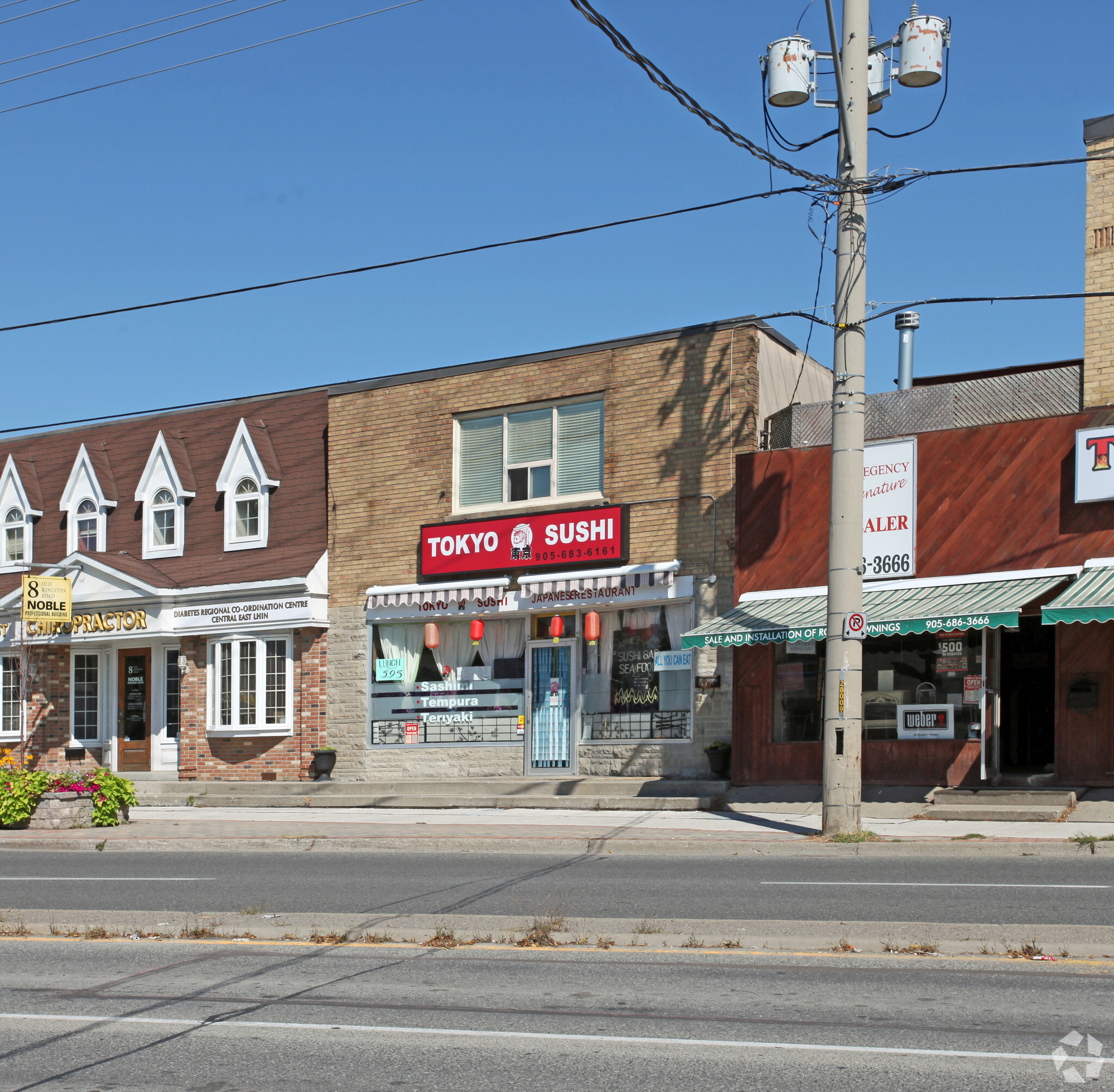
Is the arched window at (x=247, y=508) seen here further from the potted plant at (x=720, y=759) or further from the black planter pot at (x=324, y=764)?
the potted plant at (x=720, y=759)

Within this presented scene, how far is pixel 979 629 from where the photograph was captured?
63.2 ft

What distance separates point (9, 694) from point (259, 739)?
7.21 meters

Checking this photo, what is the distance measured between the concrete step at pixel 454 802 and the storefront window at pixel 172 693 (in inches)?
87.3

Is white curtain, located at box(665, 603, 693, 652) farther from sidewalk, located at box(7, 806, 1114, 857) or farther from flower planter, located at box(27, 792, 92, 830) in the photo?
flower planter, located at box(27, 792, 92, 830)

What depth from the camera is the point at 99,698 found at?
28.9m

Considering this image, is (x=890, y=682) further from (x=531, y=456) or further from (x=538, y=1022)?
(x=538, y=1022)

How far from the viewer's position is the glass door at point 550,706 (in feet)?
76.2

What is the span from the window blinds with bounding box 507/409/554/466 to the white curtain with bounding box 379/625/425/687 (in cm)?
363

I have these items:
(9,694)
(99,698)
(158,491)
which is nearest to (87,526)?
(158,491)

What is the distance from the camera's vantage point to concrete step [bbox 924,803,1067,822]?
1723 centimetres

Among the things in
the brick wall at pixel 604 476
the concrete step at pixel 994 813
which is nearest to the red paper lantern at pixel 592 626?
the brick wall at pixel 604 476

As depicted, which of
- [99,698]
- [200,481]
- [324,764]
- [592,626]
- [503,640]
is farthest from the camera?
[99,698]

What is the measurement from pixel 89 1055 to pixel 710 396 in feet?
54.9

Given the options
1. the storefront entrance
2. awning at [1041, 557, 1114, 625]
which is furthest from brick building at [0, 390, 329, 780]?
awning at [1041, 557, 1114, 625]
